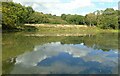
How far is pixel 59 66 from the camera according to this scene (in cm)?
2194

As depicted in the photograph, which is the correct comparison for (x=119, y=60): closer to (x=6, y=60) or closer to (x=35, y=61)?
(x=35, y=61)

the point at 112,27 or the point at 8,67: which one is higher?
the point at 8,67

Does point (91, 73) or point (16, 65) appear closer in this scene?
point (91, 73)

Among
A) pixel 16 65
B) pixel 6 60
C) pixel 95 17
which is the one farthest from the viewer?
pixel 95 17

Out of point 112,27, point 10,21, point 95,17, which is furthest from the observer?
point 95,17

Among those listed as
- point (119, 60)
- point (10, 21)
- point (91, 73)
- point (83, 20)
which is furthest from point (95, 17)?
point (91, 73)

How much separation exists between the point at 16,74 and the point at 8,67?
2697mm

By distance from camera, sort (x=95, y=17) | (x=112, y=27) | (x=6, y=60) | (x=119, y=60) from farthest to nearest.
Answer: (x=95, y=17) → (x=112, y=27) → (x=119, y=60) → (x=6, y=60)

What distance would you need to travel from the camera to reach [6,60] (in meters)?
23.3

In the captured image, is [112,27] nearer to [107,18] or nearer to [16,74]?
[107,18]

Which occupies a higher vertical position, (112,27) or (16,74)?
(16,74)

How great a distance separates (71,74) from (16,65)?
5.79m

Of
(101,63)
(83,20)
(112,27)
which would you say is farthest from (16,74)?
(83,20)

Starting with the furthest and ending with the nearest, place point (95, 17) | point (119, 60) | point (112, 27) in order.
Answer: point (95, 17) < point (112, 27) < point (119, 60)
